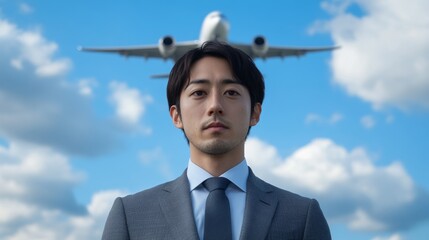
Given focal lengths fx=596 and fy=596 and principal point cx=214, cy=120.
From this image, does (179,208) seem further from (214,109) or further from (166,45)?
(166,45)

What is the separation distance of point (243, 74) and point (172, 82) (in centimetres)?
39

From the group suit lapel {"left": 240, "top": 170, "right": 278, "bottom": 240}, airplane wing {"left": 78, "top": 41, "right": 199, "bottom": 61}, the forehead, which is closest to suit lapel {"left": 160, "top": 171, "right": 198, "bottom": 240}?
suit lapel {"left": 240, "top": 170, "right": 278, "bottom": 240}

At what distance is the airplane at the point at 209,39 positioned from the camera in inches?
1606

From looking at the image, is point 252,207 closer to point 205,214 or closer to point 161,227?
point 205,214

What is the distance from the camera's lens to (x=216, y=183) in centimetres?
299

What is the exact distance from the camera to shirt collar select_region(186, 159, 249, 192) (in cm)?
301

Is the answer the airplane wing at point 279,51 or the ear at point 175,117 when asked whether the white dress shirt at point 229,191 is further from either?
the airplane wing at point 279,51

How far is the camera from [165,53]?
134 ft

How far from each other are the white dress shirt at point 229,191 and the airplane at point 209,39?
124 ft

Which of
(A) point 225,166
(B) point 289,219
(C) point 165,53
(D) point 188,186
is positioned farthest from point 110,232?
(C) point 165,53

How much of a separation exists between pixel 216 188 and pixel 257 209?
0.77ft

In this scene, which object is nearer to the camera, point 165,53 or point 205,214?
point 205,214

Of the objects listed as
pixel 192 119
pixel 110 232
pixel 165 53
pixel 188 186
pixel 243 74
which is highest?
pixel 165 53

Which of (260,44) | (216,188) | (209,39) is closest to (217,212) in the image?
(216,188)
